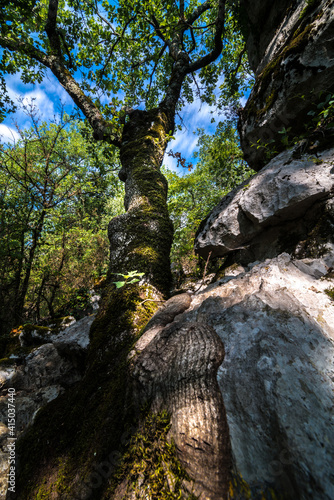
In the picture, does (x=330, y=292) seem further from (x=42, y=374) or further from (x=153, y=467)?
(x=42, y=374)

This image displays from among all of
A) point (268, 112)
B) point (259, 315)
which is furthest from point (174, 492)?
point (268, 112)

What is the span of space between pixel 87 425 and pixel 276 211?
2604 mm

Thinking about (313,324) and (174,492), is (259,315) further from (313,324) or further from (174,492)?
(174,492)

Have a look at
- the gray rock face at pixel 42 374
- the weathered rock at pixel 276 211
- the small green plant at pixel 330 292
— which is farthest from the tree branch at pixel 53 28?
the small green plant at pixel 330 292

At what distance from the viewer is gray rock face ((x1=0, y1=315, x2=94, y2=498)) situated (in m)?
2.48

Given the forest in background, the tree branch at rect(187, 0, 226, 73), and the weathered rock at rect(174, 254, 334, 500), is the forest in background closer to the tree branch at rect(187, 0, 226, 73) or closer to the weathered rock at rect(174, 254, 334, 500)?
the tree branch at rect(187, 0, 226, 73)

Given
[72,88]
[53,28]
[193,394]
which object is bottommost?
[193,394]

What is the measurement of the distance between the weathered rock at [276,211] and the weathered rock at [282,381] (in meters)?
0.62

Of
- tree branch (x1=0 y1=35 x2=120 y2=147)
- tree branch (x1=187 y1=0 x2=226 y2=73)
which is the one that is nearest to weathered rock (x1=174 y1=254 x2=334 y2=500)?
tree branch (x1=0 y1=35 x2=120 y2=147)

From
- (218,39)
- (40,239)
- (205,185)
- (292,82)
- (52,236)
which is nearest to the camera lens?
(292,82)

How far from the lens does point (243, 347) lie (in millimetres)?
1187

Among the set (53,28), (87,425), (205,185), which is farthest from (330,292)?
(205,185)

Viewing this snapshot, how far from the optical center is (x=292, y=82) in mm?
2715

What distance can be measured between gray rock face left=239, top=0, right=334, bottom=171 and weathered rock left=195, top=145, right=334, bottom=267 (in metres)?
0.63
